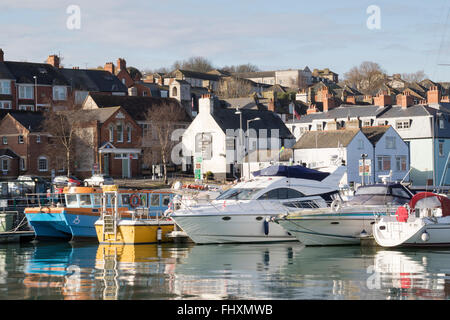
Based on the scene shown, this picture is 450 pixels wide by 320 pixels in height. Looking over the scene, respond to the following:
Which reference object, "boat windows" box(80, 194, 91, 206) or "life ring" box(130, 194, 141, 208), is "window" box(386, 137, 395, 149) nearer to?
"life ring" box(130, 194, 141, 208)

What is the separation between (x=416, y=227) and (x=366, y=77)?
455ft

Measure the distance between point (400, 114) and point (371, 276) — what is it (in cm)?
5437

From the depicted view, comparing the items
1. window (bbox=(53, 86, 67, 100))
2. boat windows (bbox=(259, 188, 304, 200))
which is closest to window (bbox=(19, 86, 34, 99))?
window (bbox=(53, 86, 67, 100))

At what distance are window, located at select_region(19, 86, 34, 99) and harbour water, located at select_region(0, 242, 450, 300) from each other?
64714mm

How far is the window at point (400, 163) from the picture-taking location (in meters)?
69.9

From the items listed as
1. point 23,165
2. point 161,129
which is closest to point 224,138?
point 161,129

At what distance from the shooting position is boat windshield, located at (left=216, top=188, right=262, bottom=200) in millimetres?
36344

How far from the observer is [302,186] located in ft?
124

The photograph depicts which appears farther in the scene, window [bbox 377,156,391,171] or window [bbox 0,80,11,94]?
window [bbox 0,80,11,94]

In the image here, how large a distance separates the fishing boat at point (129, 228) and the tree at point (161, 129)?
37216mm

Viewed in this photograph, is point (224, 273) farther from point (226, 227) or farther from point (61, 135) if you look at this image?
point (61, 135)

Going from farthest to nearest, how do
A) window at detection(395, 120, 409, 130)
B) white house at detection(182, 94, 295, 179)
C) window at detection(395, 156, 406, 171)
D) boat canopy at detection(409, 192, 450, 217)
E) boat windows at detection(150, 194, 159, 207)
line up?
white house at detection(182, 94, 295, 179) → window at detection(395, 120, 409, 130) → window at detection(395, 156, 406, 171) → boat windows at detection(150, 194, 159, 207) → boat canopy at detection(409, 192, 450, 217)
